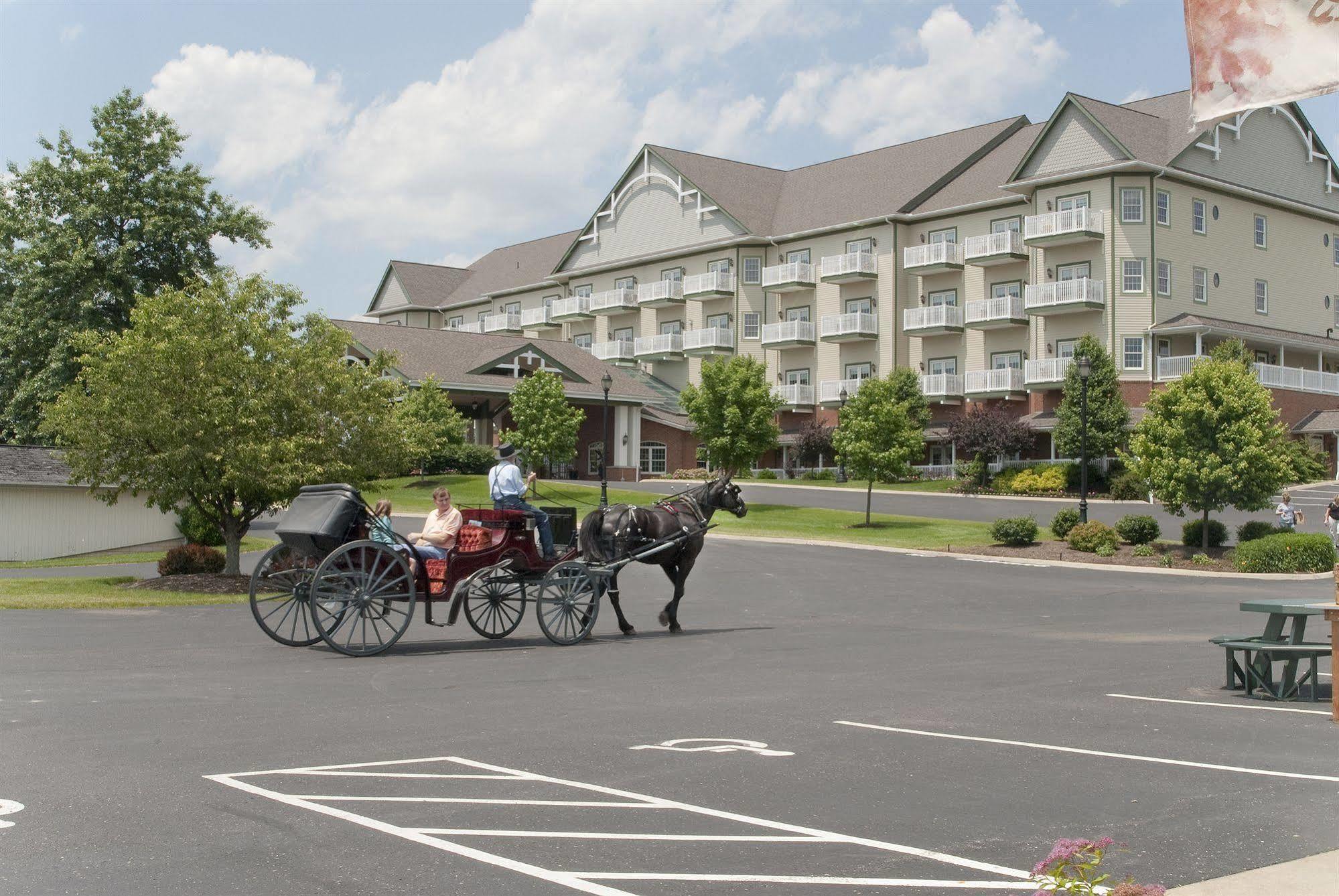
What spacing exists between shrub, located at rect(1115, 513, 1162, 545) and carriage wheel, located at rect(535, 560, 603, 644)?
21.8 meters

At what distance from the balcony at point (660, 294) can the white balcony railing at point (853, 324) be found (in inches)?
480

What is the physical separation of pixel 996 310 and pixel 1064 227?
18.4 feet

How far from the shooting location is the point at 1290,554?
2958 centimetres

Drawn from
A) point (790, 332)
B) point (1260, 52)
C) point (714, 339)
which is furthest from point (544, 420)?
point (1260, 52)

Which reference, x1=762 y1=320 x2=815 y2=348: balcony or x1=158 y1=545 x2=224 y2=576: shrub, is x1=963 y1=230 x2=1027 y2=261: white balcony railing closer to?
x1=762 y1=320 x2=815 y2=348: balcony

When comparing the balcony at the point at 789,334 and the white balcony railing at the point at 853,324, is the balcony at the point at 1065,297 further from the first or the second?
the balcony at the point at 789,334

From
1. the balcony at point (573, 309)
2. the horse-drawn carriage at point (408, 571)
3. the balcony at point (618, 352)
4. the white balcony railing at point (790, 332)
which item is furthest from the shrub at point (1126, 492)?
the balcony at point (573, 309)

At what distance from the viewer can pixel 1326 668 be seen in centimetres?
1495

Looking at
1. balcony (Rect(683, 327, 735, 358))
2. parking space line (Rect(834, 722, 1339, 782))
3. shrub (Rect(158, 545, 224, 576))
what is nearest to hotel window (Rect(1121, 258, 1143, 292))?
balcony (Rect(683, 327, 735, 358))

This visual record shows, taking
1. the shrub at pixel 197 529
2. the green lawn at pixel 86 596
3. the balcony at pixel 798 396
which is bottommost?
the green lawn at pixel 86 596

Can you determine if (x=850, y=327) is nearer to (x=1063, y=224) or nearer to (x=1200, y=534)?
(x=1063, y=224)

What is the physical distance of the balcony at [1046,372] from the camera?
59.5 m

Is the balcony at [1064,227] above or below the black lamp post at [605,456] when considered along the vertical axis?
above

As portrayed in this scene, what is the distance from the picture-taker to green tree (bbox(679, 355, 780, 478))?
169 feet
